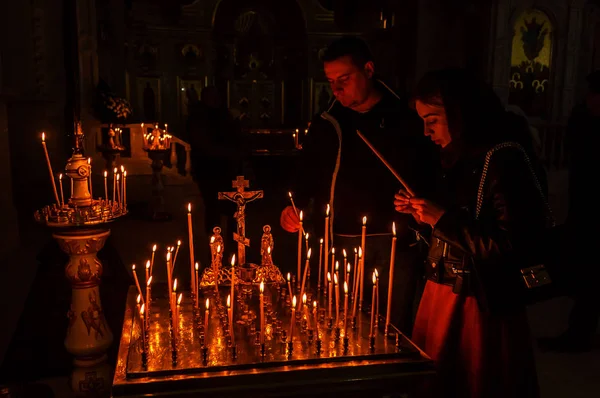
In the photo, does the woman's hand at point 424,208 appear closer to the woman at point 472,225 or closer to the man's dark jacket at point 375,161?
the woman at point 472,225

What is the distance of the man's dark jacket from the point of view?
2.77m

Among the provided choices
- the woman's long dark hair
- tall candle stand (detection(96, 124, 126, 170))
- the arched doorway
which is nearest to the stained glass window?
the arched doorway

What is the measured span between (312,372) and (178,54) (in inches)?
437

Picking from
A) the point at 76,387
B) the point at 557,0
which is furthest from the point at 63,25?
the point at 557,0

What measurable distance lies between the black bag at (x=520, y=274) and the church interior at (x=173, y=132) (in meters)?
0.34

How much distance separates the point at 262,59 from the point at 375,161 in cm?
1072

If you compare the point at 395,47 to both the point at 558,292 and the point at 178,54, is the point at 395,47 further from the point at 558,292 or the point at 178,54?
the point at 558,292

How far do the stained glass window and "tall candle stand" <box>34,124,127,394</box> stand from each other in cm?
897

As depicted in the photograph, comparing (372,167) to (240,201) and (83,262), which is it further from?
(83,262)

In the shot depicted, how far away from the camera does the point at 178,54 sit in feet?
39.4

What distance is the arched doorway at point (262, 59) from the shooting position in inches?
502

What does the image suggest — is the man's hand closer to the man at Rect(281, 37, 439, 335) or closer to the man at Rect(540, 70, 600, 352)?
the man at Rect(281, 37, 439, 335)

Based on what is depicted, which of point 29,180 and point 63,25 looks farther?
point 63,25

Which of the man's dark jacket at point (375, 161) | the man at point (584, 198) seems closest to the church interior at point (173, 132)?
the man at point (584, 198)
